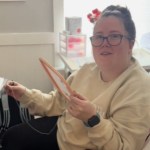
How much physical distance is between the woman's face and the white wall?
1.08 meters

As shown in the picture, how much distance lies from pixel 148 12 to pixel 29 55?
1.08 meters

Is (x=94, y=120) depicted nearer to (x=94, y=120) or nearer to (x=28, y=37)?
(x=94, y=120)

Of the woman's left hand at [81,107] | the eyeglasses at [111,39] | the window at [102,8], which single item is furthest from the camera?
the window at [102,8]

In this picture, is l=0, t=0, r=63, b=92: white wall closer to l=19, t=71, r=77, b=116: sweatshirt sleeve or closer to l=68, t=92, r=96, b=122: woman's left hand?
l=19, t=71, r=77, b=116: sweatshirt sleeve

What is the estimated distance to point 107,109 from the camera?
1.16 metres

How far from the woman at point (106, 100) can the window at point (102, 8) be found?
1.03 metres

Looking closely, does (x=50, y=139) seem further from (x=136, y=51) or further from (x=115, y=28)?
(x=136, y=51)

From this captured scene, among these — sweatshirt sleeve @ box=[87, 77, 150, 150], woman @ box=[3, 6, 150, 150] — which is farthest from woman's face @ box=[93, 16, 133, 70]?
sweatshirt sleeve @ box=[87, 77, 150, 150]

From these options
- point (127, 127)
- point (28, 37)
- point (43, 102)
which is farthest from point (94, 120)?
point (28, 37)

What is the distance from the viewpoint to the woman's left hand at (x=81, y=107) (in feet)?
3.20

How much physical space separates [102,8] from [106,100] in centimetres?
134

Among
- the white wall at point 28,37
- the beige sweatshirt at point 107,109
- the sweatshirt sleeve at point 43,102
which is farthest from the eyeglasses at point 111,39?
the white wall at point 28,37

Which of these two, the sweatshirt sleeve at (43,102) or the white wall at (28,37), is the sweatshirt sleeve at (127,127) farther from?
the white wall at (28,37)

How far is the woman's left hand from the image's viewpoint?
975 mm
